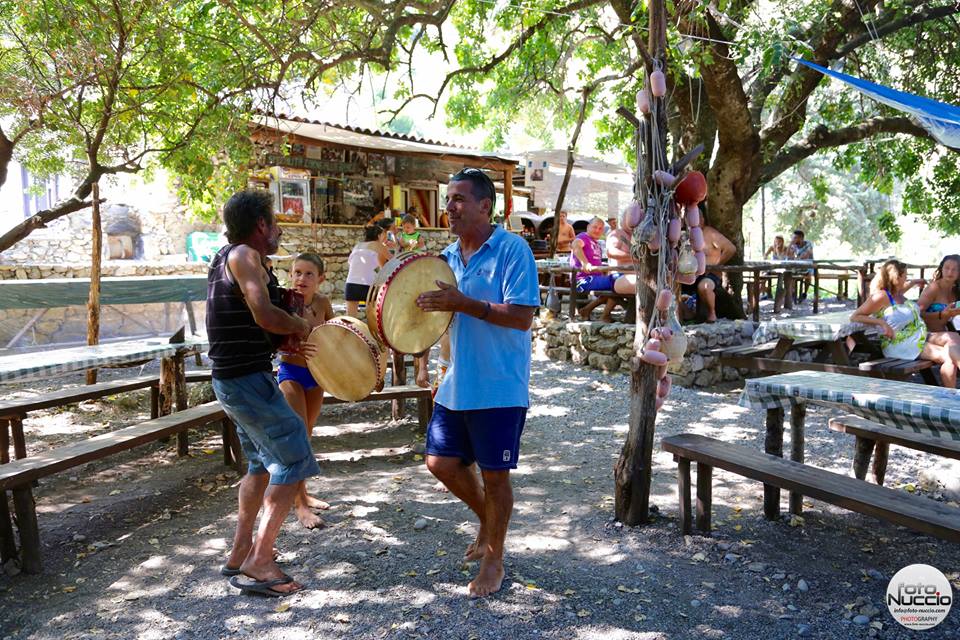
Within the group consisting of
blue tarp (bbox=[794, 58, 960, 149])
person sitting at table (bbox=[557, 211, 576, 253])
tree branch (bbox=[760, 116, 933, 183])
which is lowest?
person sitting at table (bbox=[557, 211, 576, 253])

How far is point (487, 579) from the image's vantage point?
301 cm

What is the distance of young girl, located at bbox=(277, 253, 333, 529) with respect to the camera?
147 inches

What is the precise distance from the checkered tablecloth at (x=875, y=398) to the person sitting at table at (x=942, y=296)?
2940 mm

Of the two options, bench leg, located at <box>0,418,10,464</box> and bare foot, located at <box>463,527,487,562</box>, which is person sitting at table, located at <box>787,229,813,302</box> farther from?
bench leg, located at <box>0,418,10,464</box>

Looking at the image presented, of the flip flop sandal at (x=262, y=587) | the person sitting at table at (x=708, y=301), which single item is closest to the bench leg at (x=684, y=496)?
the flip flop sandal at (x=262, y=587)

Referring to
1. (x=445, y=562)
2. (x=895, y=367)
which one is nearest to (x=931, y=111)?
(x=895, y=367)

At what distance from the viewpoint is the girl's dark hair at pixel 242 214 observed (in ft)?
9.73

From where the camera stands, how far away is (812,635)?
8.88ft

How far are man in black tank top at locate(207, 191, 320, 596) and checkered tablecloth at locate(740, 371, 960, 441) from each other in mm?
2451

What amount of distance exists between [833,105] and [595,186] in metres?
9.00

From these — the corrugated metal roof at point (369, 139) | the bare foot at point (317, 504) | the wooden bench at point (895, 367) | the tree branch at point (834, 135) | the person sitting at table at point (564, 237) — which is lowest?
the bare foot at point (317, 504)

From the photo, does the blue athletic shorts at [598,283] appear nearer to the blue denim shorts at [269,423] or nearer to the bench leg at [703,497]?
the bench leg at [703,497]

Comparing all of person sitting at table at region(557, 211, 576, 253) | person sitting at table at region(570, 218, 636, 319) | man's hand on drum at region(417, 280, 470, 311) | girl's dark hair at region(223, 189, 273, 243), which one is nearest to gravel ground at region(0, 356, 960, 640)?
man's hand on drum at region(417, 280, 470, 311)

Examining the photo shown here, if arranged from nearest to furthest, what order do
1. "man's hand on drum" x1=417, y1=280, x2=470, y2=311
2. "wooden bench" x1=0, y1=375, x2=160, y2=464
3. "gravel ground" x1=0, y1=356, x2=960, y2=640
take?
"man's hand on drum" x1=417, y1=280, x2=470, y2=311 → "gravel ground" x1=0, y1=356, x2=960, y2=640 → "wooden bench" x1=0, y1=375, x2=160, y2=464
